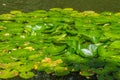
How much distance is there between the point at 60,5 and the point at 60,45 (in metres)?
2.07

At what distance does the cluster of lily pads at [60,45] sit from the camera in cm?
360

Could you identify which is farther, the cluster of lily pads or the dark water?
the dark water

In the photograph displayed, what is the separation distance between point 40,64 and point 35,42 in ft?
1.78

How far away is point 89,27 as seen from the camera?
4484 millimetres

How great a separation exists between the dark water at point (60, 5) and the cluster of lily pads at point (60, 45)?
63cm

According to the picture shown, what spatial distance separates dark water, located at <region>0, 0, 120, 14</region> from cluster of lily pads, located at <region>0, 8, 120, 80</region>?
63cm

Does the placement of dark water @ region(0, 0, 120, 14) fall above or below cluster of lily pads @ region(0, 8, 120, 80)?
above

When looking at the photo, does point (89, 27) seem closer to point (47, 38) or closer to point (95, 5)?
point (47, 38)

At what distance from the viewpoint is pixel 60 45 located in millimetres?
4090

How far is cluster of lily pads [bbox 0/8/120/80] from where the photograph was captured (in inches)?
142

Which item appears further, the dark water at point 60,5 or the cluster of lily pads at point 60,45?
the dark water at point 60,5

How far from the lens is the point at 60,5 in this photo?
6.02 meters

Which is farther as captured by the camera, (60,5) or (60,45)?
(60,5)

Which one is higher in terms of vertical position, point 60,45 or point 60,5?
point 60,5
